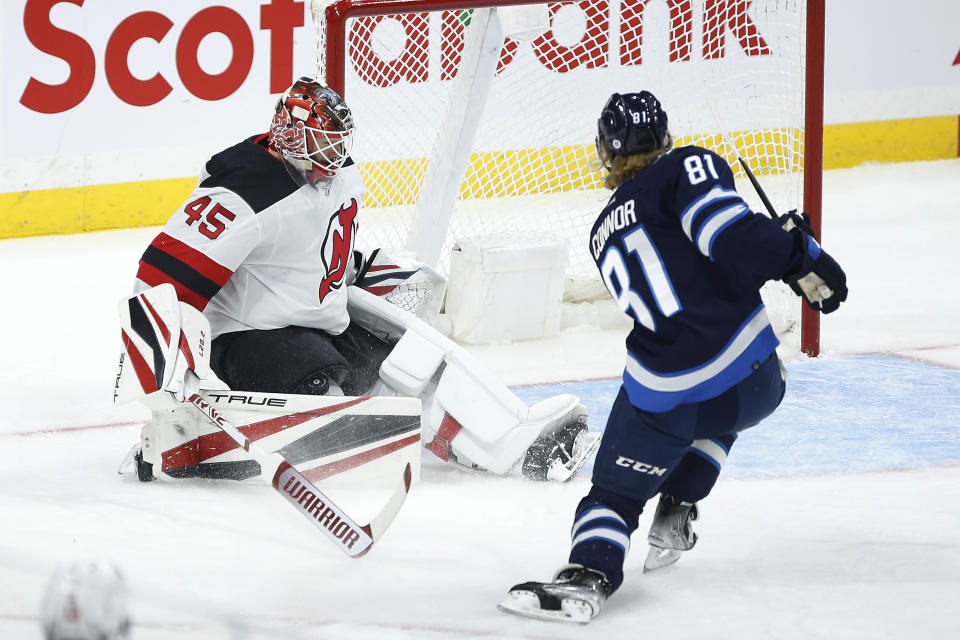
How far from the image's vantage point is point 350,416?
283cm

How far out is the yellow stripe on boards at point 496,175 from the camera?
496cm

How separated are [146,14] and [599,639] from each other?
182 inches

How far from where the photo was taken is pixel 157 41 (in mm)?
6066

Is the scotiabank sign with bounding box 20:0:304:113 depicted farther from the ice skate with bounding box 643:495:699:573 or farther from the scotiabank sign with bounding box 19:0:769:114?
the ice skate with bounding box 643:495:699:573

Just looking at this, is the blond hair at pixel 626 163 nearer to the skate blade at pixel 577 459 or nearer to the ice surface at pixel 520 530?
the ice surface at pixel 520 530

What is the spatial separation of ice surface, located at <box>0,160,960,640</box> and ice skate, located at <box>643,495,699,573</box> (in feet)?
0.11

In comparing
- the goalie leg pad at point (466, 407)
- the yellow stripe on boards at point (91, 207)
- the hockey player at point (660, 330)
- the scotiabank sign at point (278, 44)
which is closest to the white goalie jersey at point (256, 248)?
the goalie leg pad at point (466, 407)

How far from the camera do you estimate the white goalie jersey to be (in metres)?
2.82

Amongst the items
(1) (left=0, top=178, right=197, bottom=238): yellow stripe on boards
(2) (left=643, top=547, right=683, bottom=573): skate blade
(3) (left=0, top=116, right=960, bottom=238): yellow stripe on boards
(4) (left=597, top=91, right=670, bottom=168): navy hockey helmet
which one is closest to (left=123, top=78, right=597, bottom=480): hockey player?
(2) (left=643, top=547, right=683, bottom=573): skate blade

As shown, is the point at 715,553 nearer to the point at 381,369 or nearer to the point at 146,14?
the point at 381,369

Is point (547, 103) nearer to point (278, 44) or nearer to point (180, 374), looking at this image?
point (278, 44)

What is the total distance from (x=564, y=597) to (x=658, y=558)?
1.03 ft

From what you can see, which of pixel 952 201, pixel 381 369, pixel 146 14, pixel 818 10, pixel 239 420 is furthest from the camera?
pixel 952 201

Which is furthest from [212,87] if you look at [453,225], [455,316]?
[455,316]
